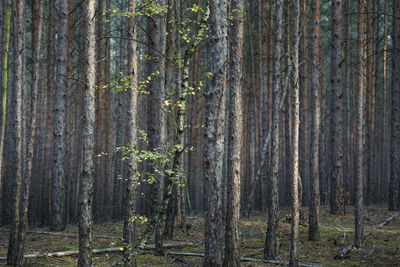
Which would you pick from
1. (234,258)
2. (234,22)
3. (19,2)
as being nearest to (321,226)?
(234,258)

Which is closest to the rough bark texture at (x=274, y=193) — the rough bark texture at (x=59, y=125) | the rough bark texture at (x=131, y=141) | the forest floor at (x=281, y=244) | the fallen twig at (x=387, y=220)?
the forest floor at (x=281, y=244)

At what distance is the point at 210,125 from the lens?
7.02 m

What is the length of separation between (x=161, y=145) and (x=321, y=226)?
20.1 feet

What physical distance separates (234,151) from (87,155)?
2.84 m

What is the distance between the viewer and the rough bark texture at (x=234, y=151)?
752cm

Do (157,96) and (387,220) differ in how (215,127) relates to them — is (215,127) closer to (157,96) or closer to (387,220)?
(157,96)

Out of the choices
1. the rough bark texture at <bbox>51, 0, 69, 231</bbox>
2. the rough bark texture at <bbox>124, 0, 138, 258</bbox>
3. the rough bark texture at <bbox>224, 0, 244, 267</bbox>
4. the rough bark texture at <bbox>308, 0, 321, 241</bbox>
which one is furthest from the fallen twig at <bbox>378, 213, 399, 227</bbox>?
the rough bark texture at <bbox>51, 0, 69, 231</bbox>

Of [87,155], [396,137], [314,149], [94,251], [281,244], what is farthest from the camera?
[396,137]

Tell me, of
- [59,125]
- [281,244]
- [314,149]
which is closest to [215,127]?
[314,149]

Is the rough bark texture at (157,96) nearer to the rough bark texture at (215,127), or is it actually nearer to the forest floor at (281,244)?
the forest floor at (281,244)

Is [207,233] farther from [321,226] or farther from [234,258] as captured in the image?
[321,226]

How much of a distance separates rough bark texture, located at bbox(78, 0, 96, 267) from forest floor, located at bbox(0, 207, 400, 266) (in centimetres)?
49

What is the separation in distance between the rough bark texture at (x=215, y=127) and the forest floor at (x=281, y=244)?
5.90 ft

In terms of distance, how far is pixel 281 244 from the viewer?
34.9 ft
